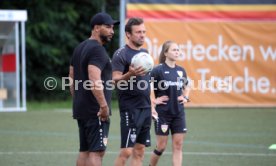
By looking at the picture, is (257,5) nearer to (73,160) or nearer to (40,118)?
(40,118)

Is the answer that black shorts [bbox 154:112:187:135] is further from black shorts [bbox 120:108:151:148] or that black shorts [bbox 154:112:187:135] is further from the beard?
the beard

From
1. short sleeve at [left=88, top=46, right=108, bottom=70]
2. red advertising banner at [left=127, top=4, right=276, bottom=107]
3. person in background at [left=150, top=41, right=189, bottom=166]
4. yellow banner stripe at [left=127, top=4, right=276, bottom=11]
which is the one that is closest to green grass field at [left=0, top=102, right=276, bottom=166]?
red advertising banner at [left=127, top=4, right=276, bottom=107]

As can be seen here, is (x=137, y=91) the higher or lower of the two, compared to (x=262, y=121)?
higher

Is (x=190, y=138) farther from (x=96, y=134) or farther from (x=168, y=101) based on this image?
(x=96, y=134)

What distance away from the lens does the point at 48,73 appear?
28234mm

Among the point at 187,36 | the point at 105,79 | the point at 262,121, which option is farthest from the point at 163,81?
the point at 187,36

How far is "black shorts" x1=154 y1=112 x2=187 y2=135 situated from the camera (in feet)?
31.6

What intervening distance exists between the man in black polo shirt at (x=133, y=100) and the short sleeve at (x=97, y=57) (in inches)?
25.5

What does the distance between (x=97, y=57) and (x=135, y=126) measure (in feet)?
3.97

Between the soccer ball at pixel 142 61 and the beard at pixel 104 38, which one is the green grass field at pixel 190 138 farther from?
the beard at pixel 104 38

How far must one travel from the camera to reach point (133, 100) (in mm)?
8742

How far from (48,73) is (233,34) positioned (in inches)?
409

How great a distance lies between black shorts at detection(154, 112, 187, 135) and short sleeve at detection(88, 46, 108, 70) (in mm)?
1947

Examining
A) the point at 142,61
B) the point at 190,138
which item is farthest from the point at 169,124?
the point at 190,138
